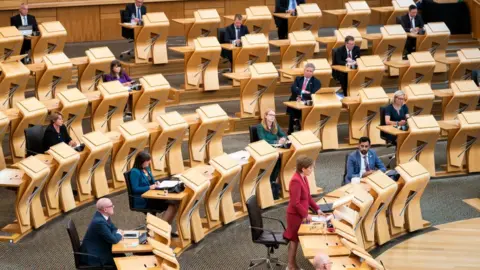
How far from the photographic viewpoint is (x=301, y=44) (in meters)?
12.4

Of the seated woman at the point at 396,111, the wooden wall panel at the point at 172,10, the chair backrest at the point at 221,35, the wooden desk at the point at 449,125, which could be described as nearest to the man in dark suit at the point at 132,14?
the chair backrest at the point at 221,35

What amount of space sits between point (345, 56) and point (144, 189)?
175 inches

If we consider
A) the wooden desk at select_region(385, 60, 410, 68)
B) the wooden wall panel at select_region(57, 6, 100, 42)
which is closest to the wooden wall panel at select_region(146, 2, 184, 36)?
the wooden wall panel at select_region(57, 6, 100, 42)

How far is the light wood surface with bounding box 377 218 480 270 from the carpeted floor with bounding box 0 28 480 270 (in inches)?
7.6

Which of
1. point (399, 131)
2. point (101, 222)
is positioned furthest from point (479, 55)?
point (101, 222)

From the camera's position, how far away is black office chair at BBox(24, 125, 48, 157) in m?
9.48

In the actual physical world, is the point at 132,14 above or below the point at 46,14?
above

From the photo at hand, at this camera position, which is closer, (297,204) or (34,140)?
(297,204)

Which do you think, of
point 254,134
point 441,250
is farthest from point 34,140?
point 441,250

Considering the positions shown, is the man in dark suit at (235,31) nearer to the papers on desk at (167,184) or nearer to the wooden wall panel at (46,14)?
the wooden wall panel at (46,14)

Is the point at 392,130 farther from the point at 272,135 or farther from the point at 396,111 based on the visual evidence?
the point at 272,135

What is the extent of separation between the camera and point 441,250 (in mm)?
8867

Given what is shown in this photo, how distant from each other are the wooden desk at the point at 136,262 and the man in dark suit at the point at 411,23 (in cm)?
728

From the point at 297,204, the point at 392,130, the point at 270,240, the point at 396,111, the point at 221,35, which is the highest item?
the point at 221,35
